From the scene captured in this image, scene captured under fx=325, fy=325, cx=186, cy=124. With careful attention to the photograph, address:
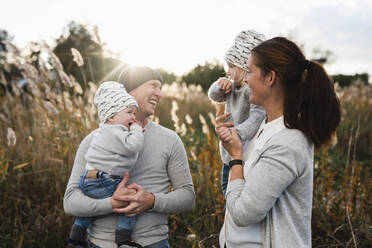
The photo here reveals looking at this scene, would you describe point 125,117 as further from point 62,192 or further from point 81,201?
point 62,192

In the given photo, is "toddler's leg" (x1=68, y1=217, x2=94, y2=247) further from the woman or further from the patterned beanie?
the patterned beanie

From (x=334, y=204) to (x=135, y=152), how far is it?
7.37ft

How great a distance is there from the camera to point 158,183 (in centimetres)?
213

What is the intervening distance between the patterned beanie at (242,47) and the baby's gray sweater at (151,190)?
650mm

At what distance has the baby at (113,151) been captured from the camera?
1.90 m

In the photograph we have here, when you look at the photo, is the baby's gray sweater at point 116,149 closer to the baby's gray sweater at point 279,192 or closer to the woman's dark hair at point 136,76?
the woman's dark hair at point 136,76

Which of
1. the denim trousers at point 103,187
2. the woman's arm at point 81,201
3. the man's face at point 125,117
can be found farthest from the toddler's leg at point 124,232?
the man's face at point 125,117

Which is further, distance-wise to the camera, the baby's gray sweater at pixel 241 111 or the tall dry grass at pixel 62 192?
the tall dry grass at pixel 62 192

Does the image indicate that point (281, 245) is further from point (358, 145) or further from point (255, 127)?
point (358, 145)

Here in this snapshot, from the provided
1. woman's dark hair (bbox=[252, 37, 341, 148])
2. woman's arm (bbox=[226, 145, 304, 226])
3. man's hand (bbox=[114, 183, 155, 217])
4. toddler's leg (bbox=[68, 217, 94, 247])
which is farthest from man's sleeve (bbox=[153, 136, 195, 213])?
woman's dark hair (bbox=[252, 37, 341, 148])

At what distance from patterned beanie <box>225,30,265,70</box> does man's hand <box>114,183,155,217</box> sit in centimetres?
100

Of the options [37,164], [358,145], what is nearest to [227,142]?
[37,164]

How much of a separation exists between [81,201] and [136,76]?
0.86 meters

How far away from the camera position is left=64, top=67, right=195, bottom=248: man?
194 cm
